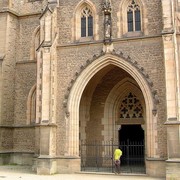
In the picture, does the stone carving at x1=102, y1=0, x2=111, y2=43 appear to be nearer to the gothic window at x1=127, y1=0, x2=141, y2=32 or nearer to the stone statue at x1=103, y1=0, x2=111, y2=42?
the stone statue at x1=103, y1=0, x2=111, y2=42

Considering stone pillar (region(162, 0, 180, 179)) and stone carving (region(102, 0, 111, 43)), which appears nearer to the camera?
stone pillar (region(162, 0, 180, 179))

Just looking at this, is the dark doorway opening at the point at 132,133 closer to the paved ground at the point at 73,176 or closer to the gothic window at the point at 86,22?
the paved ground at the point at 73,176

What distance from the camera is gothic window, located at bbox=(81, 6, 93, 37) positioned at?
63.2 ft

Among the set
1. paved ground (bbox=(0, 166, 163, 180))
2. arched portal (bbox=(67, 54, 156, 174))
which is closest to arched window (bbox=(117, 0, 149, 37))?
arched portal (bbox=(67, 54, 156, 174))

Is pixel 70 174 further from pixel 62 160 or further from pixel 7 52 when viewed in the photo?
pixel 7 52

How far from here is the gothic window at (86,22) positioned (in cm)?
1925

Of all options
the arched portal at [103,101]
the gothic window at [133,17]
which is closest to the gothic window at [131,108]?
the arched portal at [103,101]

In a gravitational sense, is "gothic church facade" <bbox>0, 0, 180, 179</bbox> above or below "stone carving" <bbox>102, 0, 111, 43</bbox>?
below

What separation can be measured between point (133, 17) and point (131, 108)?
19.9ft

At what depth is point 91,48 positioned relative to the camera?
18531 mm

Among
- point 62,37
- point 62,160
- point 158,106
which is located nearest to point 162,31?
point 158,106

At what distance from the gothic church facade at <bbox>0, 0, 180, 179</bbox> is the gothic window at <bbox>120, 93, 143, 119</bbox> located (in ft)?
0.21

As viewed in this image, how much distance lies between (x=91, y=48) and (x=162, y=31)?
4.07 m

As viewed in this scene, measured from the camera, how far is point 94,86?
21.2 meters
